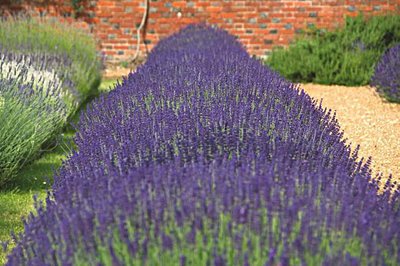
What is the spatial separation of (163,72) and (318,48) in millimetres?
5488

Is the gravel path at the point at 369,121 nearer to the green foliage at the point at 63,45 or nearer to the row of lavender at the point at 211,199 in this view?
the row of lavender at the point at 211,199

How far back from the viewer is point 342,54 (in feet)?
31.3

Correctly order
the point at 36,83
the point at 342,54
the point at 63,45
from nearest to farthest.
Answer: the point at 36,83 < the point at 63,45 < the point at 342,54

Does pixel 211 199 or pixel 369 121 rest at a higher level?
pixel 211 199

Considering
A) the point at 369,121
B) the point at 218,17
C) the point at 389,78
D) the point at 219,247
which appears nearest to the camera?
the point at 219,247

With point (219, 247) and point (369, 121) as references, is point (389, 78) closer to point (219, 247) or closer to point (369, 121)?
point (369, 121)

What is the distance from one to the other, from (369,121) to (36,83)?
4.07 meters

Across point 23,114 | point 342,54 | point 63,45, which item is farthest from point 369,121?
point 63,45

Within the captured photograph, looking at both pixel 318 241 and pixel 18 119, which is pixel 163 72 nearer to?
pixel 18 119

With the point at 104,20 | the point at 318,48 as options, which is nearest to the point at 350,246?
the point at 318,48

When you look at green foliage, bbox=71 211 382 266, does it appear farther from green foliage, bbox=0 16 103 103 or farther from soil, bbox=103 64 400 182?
green foliage, bbox=0 16 103 103

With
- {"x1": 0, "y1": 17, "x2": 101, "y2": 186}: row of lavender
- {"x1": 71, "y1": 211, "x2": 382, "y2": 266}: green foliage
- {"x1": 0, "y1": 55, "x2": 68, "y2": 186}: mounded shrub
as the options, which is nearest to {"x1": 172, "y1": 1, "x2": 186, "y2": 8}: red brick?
{"x1": 0, "y1": 17, "x2": 101, "y2": 186}: row of lavender

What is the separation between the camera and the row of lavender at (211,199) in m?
1.98

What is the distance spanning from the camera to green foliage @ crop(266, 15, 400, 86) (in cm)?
935
